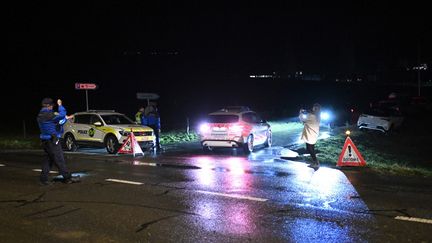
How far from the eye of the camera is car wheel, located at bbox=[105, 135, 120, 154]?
684 inches

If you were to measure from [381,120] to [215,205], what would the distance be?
1982cm

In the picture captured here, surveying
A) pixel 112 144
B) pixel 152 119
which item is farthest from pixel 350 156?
pixel 112 144

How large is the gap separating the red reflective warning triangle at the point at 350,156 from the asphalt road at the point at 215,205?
0.52m

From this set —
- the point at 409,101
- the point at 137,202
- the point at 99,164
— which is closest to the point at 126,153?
the point at 99,164

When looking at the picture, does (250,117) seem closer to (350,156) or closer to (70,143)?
(350,156)

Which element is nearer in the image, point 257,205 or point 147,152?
point 257,205

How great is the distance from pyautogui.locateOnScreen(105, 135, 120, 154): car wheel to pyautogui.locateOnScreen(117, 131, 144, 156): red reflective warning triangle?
1.83ft

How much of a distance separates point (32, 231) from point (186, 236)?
6.95ft

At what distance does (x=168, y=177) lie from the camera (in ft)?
37.0

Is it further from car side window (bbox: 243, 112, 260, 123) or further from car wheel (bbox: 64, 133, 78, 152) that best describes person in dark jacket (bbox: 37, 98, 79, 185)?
car wheel (bbox: 64, 133, 78, 152)

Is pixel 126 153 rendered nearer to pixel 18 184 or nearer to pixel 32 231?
pixel 18 184

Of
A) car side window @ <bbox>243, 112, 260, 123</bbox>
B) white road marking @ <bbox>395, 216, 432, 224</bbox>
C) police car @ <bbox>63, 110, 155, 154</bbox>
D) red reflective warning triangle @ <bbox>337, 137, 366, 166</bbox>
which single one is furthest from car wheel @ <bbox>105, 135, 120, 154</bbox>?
white road marking @ <bbox>395, 216, 432, 224</bbox>

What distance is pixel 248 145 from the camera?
17.5m

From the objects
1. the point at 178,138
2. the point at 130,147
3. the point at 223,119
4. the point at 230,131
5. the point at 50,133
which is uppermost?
the point at 50,133
